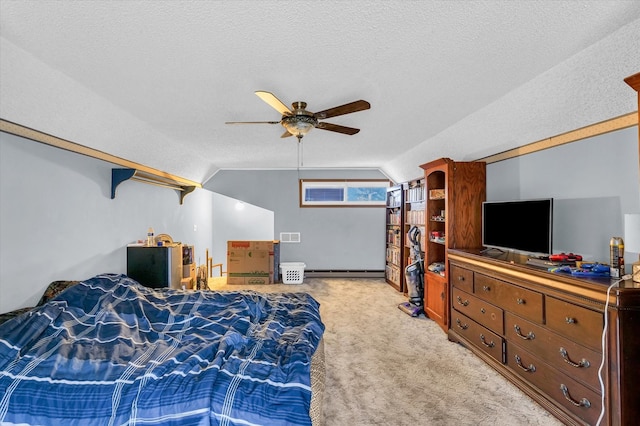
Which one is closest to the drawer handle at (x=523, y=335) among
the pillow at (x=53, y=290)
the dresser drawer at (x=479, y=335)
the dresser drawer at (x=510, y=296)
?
the dresser drawer at (x=510, y=296)

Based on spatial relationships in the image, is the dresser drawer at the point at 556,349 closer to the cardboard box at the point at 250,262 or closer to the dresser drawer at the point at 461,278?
the dresser drawer at the point at 461,278

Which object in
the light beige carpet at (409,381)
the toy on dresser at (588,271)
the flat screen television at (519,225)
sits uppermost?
the flat screen television at (519,225)

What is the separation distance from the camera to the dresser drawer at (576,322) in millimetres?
1734

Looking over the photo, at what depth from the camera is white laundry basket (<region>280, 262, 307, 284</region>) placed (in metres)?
6.18

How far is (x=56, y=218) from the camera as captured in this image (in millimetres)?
2684

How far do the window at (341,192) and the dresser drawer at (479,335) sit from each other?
3664 mm

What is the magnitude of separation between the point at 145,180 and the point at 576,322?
14.5 ft

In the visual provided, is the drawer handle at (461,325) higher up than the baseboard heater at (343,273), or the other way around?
the drawer handle at (461,325)

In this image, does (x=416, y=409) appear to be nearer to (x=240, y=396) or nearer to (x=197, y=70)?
(x=240, y=396)

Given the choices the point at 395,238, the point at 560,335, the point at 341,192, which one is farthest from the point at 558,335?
the point at 341,192

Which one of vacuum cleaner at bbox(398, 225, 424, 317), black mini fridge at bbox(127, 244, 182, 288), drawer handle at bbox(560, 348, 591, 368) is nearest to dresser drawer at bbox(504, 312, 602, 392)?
drawer handle at bbox(560, 348, 591, 368)

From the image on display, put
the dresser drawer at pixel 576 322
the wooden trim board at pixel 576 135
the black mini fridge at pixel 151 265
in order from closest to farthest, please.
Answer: the dresser drawer at pixel 576 322 < the wooden trim board at pixel 576 135 < the black mini fridge at pixel 151 265

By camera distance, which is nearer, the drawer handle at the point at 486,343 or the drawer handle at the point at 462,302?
the drawer handle at the point at 486,343

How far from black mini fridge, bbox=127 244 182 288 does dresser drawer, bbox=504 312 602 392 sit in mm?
3462
